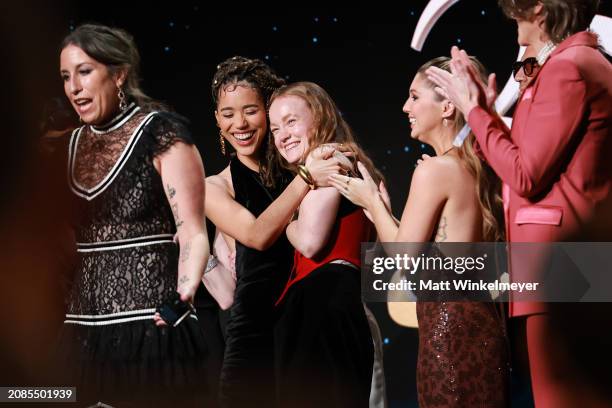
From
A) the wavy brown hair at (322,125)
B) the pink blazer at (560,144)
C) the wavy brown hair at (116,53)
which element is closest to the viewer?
the pink blazer at (560,144)

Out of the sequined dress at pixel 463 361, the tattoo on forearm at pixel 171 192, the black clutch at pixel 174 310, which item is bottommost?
the sequined dress at pixel 463 361

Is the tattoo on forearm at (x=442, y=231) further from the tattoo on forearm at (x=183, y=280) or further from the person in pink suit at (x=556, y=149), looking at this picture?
the tattoo on forearm at (x=183, y=280)

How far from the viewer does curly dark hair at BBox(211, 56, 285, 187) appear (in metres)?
3.52

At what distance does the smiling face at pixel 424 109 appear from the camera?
313 centimetres

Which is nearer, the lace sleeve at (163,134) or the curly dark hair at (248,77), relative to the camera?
the lace sleeve at (163,134)

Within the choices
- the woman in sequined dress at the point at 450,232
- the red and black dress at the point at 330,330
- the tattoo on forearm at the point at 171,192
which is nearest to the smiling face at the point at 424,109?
the woman in sequined dress at the point at 450,232

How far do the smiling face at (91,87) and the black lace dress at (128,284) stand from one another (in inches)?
2.8

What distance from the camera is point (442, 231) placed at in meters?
2.91

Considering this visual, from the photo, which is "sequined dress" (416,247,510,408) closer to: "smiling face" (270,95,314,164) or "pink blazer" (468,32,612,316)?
"pink blazer" (468,32,612,316)

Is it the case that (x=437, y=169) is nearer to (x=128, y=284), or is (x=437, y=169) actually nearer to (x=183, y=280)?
(x=183, y=280)

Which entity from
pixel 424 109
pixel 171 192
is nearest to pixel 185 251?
pixel 171 192

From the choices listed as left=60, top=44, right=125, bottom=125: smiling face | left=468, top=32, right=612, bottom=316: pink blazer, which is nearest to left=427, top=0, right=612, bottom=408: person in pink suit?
left=468, top=32, right=612, bottom=316: pink blazer

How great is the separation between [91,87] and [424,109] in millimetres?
1240

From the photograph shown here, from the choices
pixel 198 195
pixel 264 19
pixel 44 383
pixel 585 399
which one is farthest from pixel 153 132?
Result: pixel 585 399
